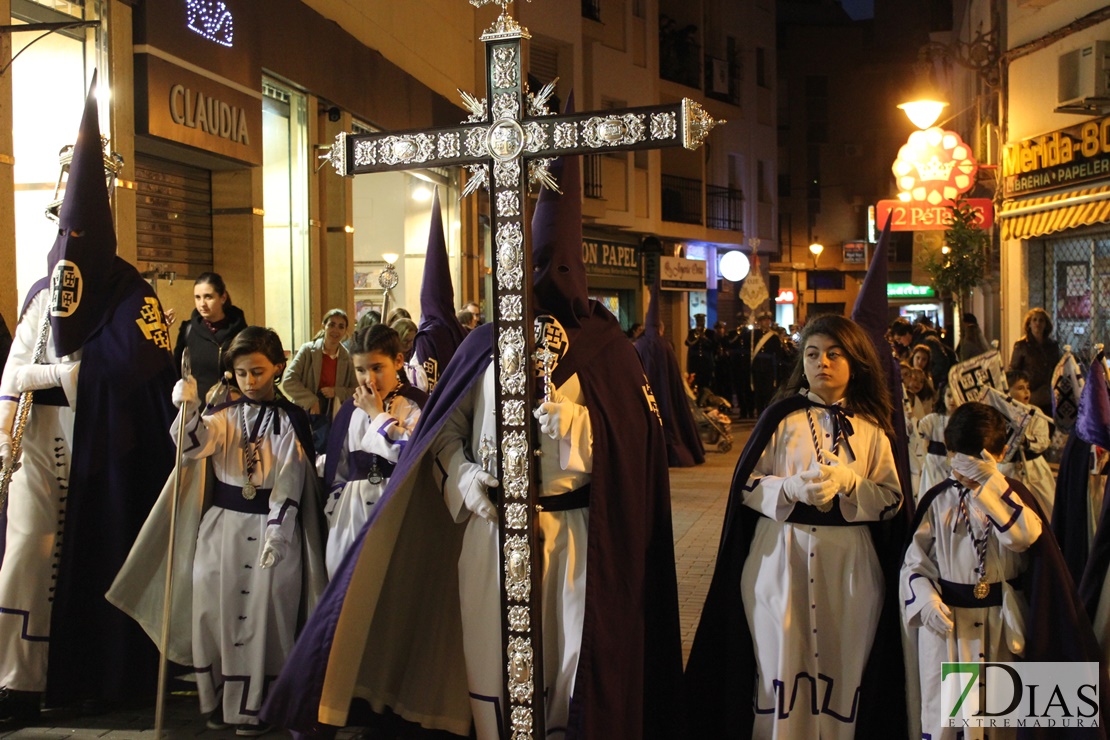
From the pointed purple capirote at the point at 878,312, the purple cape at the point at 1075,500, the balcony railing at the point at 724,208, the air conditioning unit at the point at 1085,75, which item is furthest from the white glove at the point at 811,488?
the balcony railing at the point at 724,208

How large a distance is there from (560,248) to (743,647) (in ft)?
6.00

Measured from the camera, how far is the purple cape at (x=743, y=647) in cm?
473

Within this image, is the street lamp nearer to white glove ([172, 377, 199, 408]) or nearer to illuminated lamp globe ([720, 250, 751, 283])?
illuminated lamp globe ([720, 250, 751, 283])

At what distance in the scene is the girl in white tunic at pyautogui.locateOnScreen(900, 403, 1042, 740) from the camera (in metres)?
4.42

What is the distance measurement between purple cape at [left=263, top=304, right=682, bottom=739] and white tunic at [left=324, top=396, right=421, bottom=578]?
53 centimetres

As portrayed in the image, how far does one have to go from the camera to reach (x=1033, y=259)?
16.4 m

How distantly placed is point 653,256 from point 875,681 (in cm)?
2377

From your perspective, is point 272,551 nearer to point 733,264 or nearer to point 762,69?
point 733,264

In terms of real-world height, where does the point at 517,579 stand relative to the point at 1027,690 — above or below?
above

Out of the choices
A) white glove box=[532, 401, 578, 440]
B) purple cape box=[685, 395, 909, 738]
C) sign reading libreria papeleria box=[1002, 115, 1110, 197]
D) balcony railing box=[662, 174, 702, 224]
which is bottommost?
purple cape box=[685, 395, 909, 738]

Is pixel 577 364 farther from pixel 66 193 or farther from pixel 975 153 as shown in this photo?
pixel 975 153

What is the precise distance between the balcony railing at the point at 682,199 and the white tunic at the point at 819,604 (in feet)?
89.3

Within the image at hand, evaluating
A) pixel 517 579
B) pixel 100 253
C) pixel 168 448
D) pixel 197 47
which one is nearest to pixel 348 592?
pixel 517 579

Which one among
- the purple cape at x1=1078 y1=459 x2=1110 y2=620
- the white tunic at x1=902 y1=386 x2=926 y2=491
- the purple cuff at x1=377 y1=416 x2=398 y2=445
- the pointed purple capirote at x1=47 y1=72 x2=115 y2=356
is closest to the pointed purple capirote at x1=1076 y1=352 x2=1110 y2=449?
the purple cape at x1=1078 y1=459 x2=1110 y2=620
